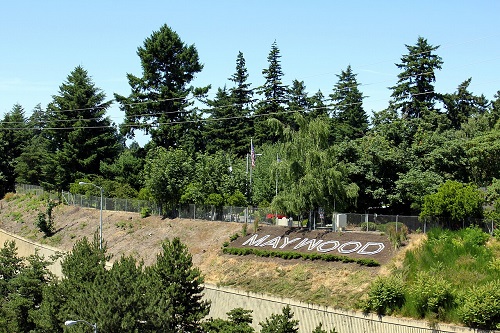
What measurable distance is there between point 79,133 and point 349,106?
42.6 meters

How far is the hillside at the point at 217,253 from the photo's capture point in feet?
127

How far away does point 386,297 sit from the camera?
109 feet

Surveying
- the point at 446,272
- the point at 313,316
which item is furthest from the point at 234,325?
the point at 446,272

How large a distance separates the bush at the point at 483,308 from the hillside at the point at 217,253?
6984mm

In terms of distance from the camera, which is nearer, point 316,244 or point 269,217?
point 316,244

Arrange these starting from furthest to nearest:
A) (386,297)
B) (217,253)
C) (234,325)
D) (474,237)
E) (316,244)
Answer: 1. (217,253)
2. (316,244)
3. (474,237)
4. (386,297)
5. (234,325)

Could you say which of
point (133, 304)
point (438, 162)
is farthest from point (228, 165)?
point (133, 304)

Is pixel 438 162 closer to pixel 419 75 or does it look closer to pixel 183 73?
pixel 419 75

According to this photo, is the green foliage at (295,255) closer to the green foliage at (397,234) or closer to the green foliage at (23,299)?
the green foliage at (397,234)

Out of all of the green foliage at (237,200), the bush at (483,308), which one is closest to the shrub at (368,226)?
the green foliage at (237,200)

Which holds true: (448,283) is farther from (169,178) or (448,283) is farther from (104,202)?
(104,202)

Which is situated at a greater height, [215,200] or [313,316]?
[215,200]

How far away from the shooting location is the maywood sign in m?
42.0

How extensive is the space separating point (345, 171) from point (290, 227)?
6565 mm
